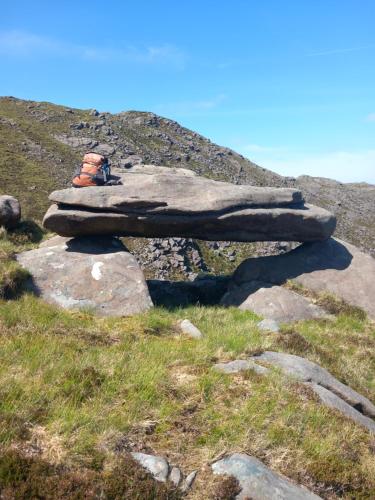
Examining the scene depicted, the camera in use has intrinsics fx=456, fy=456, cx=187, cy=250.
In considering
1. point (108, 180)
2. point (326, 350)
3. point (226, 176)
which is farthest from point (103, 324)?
point (226, 176)

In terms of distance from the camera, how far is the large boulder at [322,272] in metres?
21.6

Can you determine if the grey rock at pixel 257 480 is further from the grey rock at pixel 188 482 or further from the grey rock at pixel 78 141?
the grey rock at pixel 78 141

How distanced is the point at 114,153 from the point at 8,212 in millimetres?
63719

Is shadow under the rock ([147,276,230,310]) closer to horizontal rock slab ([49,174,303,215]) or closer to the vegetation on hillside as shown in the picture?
horizontal rock slab ([49,174,303,215])

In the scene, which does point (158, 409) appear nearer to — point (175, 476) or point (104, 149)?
point (175, 476)

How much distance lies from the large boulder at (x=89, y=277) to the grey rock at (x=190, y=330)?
2170mm

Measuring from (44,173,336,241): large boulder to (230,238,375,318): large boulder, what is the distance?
1.40m

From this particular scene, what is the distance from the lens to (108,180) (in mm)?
21797

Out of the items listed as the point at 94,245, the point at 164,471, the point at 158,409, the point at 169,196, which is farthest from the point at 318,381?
the point at 94,245

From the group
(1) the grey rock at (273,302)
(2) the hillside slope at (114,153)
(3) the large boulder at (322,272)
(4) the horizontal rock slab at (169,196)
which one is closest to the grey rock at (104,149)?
(2) the hillside slope at (114,153)

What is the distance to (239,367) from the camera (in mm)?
10703

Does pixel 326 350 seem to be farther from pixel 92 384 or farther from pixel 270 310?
pixel 92 384

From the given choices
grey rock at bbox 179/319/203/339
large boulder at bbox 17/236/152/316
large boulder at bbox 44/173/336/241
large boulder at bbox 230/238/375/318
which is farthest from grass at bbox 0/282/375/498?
large boulder at bbox 230/238/375/318

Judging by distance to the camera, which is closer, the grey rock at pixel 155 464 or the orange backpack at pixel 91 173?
the grey rock at pixel 155 464
